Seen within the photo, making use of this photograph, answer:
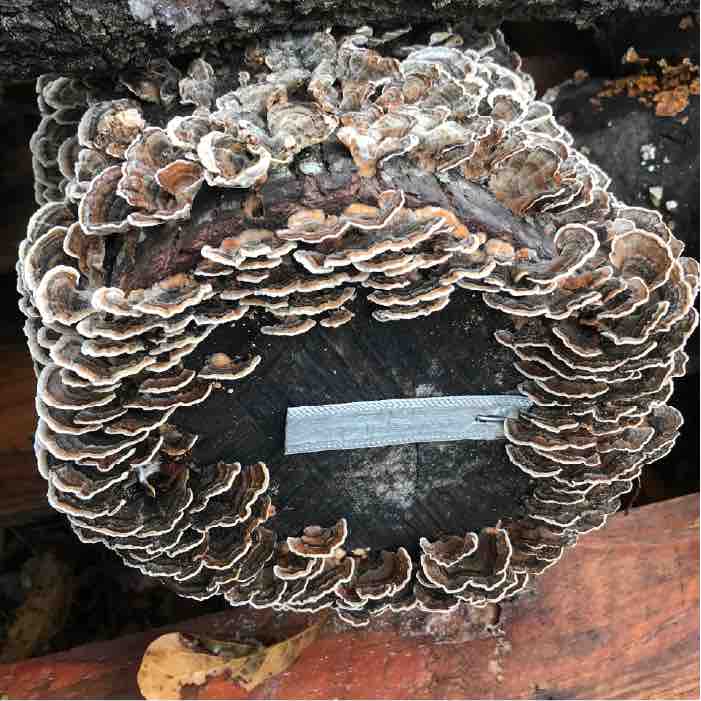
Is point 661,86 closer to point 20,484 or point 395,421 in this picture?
point 395,421

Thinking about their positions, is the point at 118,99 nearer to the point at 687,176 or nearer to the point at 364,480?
the point at 364,480

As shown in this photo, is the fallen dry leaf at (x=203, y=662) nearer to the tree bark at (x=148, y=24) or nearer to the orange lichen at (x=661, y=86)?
the tree bark at (x=148, y=24)

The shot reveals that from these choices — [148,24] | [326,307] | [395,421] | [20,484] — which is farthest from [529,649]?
[148,24]

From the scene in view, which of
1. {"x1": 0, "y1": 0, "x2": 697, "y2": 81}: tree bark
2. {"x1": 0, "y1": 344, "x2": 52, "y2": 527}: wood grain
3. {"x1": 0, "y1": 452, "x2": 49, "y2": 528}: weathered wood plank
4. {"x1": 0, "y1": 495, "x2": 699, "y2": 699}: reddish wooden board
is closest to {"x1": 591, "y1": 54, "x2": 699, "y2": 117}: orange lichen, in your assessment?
{"x1": 0, "y1": 0, "x2": 697, "y2": 81}: tree bark

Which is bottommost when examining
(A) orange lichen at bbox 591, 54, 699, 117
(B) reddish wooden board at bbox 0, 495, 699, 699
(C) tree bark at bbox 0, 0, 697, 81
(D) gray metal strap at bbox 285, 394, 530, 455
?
(B) reddish wooden board at bbox 0, 495, 699, 699

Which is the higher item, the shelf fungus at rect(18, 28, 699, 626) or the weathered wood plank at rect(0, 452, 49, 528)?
the shelf fungus at rect(18, 28, 699, 626)

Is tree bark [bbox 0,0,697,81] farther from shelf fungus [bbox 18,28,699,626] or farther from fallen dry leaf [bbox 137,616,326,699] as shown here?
fallen dry leaf [bbox 137,616,326,699]

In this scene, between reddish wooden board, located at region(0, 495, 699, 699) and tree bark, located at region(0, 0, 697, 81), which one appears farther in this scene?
reddish wooden board, located at region(0, 495, 699, 699)
